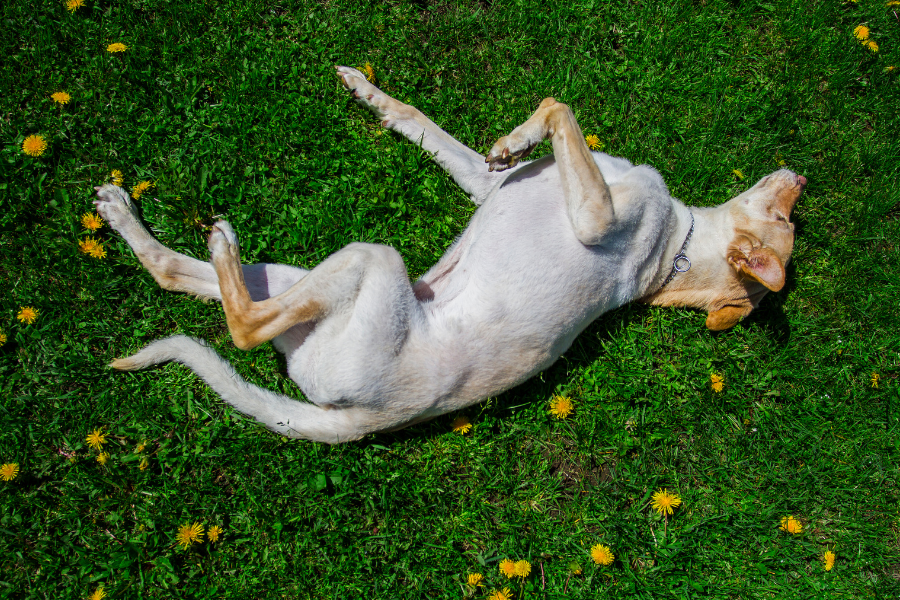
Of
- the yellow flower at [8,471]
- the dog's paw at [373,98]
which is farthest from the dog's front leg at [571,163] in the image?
the yellow flower at [8,471]

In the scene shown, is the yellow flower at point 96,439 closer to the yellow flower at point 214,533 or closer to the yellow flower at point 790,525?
the yellow flower at point 214,533

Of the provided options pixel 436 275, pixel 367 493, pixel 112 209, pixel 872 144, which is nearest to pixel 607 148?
pixel 436 275

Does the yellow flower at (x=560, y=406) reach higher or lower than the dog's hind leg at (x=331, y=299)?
lower

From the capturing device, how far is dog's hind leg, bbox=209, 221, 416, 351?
9.48 ft

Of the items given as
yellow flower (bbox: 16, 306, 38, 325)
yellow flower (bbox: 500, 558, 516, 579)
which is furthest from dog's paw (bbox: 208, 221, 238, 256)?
yellow flower (bbox: 500, 558, 516, 579)

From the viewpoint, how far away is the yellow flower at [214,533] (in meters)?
3.34

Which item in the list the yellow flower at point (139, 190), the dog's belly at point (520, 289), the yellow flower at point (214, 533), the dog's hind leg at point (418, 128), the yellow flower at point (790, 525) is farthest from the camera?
the dog's hind leg at point (418, 128)

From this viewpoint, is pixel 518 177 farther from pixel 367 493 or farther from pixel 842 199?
pixel 842 199

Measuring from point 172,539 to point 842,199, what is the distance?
589 centimetres

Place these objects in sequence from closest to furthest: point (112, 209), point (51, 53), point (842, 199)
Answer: point (112, 209)
point (51, 53)
point (842, 199)

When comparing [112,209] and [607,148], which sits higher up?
[607,148]

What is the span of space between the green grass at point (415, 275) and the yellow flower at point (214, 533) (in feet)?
0.18

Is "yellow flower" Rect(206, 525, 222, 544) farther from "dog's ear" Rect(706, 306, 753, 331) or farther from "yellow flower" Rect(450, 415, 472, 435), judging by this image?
"dog's ear" Rect(706, 306, 753, 331)

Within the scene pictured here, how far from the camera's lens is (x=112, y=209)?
357 centimetres
